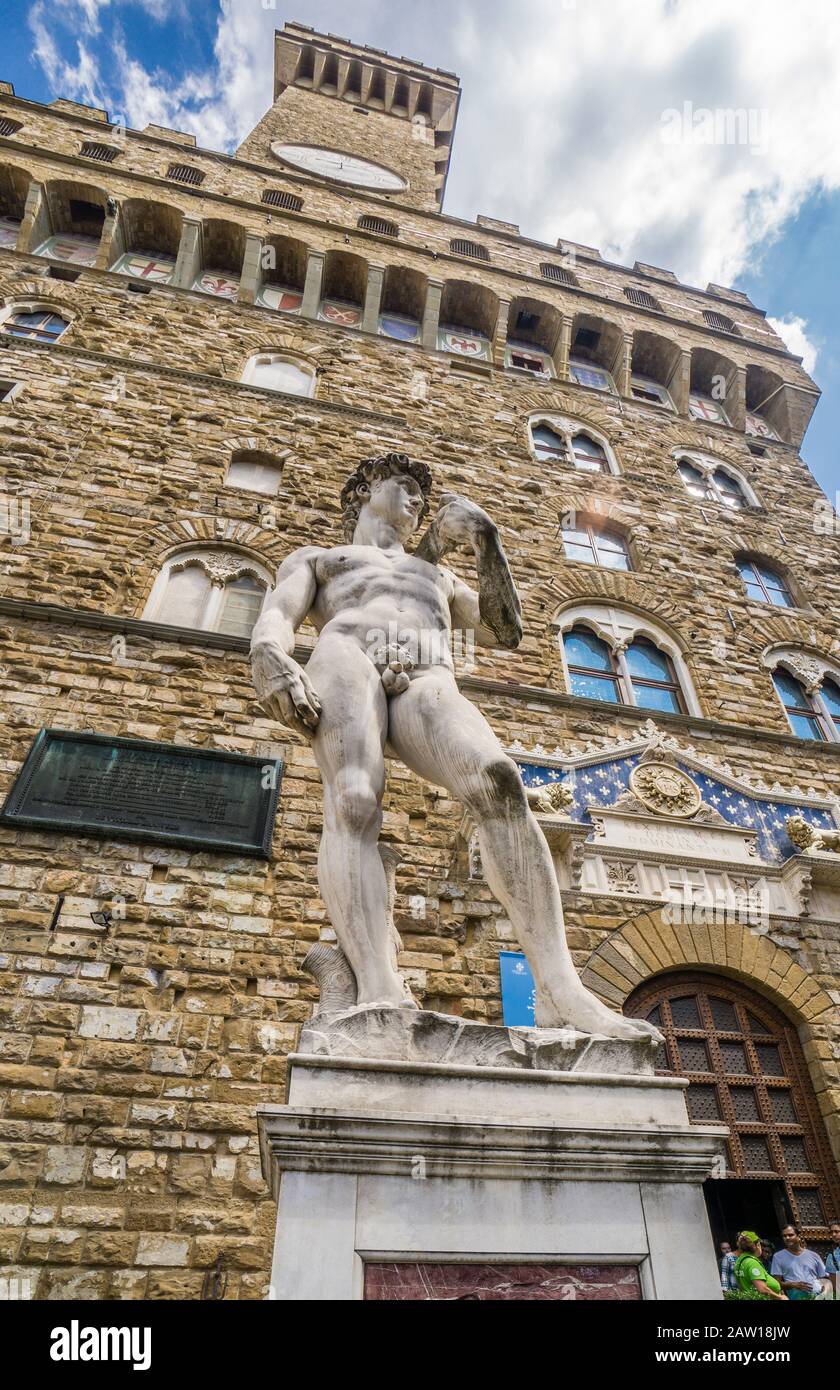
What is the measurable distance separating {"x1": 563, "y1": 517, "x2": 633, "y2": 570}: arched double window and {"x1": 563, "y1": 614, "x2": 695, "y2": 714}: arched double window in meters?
1.05

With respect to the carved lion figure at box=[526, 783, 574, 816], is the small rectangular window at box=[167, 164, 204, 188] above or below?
above

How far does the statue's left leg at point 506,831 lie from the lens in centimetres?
247

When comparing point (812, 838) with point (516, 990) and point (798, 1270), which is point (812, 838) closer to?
point (516, 990)

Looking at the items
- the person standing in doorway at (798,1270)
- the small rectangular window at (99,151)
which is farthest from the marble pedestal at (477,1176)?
the small rectangular window at (99,151)

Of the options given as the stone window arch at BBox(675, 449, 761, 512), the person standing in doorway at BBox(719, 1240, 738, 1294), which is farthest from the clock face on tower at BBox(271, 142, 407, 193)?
the person standing in doorway at BBox(719, 1240, 738, 1294)

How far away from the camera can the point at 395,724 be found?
118 inches

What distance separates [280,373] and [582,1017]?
9.82m

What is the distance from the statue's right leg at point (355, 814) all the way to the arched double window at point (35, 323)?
8.66 meters

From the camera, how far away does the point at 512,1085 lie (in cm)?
213

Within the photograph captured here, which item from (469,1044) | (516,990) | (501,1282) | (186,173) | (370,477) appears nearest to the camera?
(501,1282)

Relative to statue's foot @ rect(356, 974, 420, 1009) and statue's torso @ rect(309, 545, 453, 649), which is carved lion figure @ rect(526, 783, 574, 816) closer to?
statue's torso @ rect(309, 545, 453, 649)

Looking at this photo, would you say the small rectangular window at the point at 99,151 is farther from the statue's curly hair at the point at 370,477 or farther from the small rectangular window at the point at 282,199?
the statue's curly hair at the point at 370,477

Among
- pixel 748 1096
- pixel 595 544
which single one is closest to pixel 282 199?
pixel 595 544

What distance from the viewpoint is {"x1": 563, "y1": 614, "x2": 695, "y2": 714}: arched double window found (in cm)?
766
